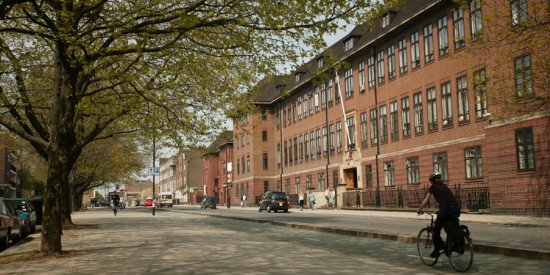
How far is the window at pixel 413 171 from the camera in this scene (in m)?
38.5

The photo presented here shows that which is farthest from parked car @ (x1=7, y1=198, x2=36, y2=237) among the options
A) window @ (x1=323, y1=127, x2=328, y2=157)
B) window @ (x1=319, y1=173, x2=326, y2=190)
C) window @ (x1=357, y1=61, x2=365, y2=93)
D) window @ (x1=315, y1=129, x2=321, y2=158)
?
window @ (x1=315, y1=129, x2=321, y2=158)

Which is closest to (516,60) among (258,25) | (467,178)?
(467,178)

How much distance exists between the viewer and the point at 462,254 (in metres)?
9.77

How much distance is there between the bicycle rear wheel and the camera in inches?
381

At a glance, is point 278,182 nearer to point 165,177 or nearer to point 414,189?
point 414,189

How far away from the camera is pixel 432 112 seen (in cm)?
3728

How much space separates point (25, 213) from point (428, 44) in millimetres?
26949

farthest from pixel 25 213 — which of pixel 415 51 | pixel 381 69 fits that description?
pixel 381 69

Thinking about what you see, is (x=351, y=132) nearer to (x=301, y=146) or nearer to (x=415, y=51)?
(x=415, y=51)

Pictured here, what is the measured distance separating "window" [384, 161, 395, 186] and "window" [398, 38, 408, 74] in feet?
23.1

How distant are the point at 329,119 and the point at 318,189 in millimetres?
7718

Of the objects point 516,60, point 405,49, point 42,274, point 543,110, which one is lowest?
point 42,274

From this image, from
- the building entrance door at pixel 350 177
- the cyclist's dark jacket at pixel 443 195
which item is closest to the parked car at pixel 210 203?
the building entrance door at pixel 350 177

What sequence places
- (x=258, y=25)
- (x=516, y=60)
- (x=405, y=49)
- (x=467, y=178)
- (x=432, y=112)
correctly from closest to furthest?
(x=258, y=25), (x=516, y=60), (x=467, y=178), (x=432, y=112), (x=405, y=49)
